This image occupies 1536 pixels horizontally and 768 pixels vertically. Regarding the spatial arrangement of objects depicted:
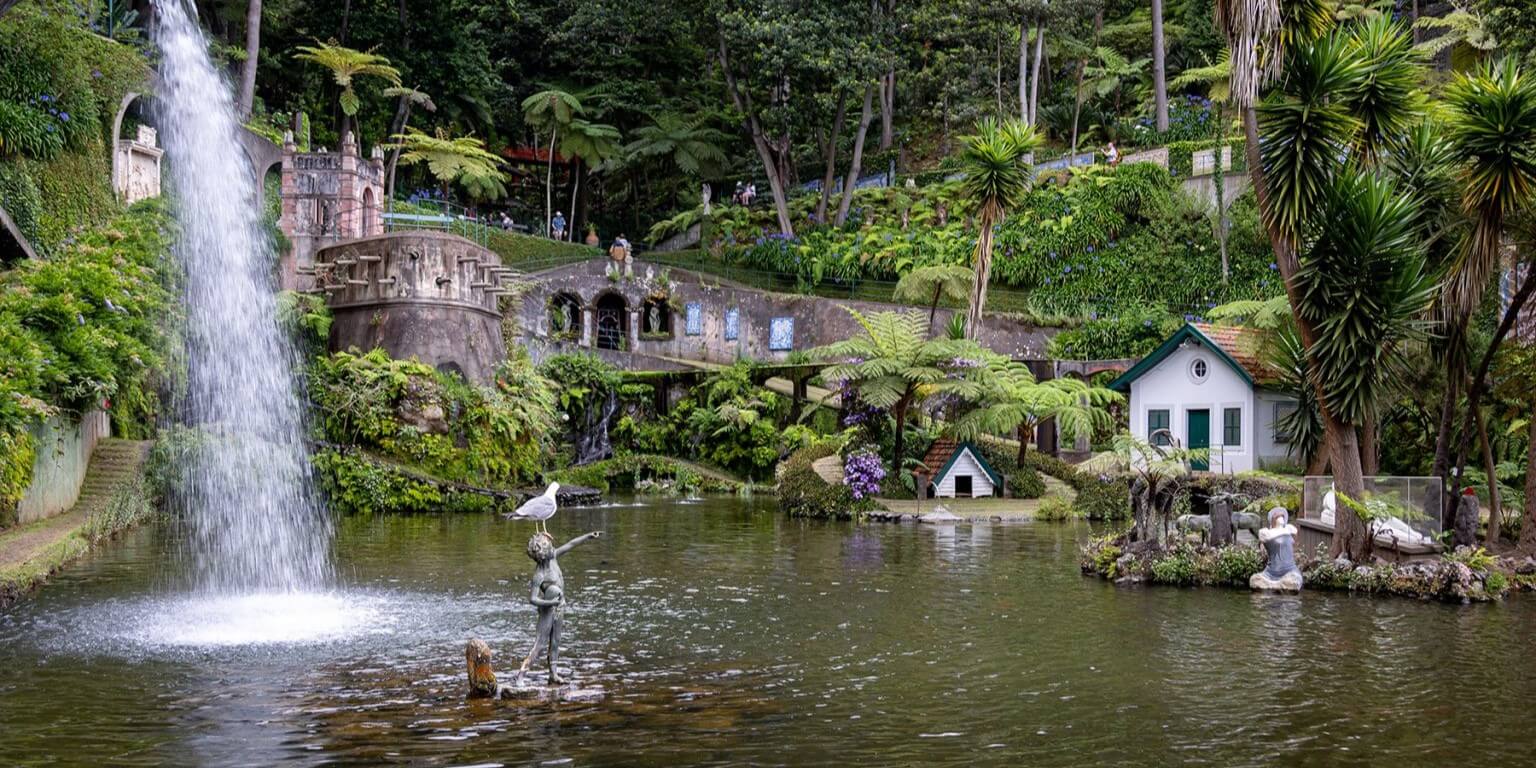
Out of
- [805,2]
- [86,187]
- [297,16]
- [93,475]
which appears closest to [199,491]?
[93,475]

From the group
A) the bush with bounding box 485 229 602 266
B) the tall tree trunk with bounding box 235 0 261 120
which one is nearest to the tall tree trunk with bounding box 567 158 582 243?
the bush with bounding box 485 229 602 266

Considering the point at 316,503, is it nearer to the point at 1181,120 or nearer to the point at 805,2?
the point at 805,2

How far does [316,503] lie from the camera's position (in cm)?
2912

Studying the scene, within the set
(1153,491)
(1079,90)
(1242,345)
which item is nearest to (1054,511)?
(1242,345)

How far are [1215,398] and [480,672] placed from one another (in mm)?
22840

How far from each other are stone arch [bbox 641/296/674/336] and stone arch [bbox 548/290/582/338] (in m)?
2.33

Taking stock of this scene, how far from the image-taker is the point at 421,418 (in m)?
31.7

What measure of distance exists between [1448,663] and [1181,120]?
42276 mm

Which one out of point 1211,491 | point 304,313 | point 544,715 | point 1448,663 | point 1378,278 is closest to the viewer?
point 544,715

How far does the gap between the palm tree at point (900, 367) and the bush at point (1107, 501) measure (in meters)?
3.36

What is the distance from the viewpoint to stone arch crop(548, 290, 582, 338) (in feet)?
153

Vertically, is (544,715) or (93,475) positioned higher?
(93,475)

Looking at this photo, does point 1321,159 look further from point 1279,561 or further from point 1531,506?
point 1531,506

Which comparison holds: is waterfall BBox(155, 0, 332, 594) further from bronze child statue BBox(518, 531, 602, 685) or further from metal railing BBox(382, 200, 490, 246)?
bronze child statue BBox(518, 531, 602, 685)
